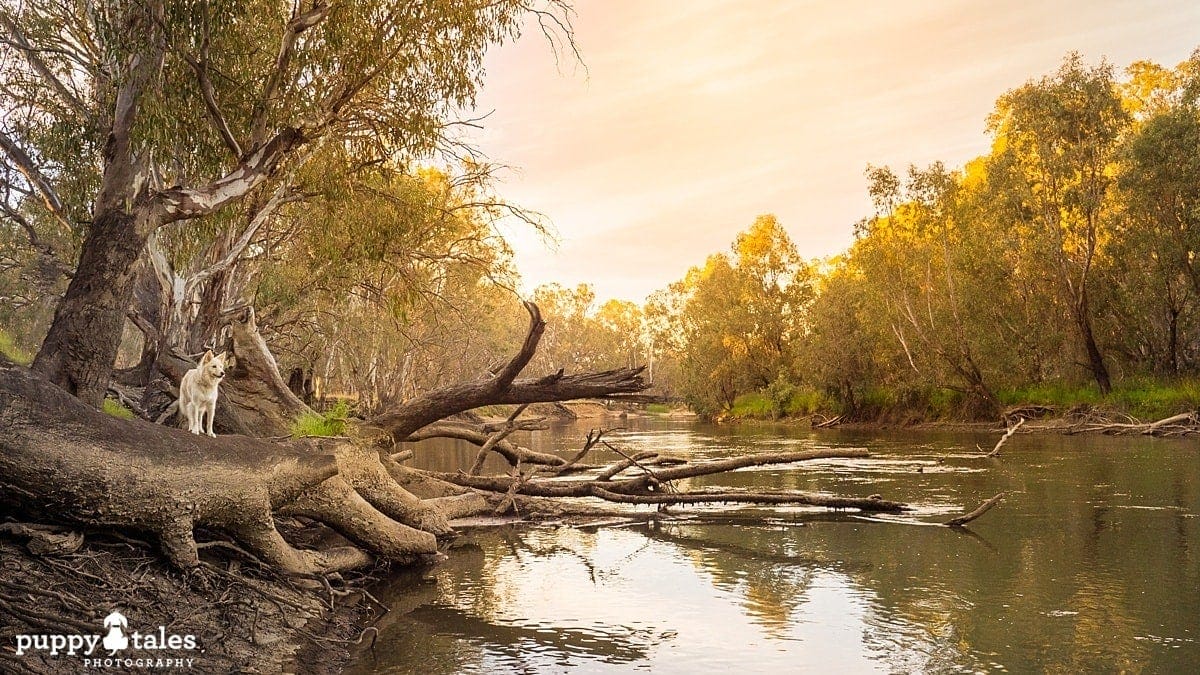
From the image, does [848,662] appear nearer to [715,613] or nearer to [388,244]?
[715,613]

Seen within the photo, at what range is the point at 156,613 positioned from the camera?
6312 mm

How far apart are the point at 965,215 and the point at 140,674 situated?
3656cm

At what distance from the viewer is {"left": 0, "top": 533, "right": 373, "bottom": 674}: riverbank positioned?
5.62m

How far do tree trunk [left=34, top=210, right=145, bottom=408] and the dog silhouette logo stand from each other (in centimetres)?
243

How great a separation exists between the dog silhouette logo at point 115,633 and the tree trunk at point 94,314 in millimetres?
2429

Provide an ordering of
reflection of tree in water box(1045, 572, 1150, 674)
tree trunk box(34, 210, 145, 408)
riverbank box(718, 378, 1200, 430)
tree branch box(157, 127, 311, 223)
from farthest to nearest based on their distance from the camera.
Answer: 1. riverbank box(718, 378, 1200, 430)
2. tree branch box(157, 127, 311, 223)
3. tree trunk box(34, 210, 145, 408)
4. reflection of tree in water box(1045, 572, 1150, 674)

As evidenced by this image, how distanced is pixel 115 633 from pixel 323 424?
206 inches

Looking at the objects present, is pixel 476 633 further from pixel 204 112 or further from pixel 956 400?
pixel 956 400

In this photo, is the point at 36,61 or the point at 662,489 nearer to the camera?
the point at 662,489

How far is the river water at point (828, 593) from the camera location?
22.7ft

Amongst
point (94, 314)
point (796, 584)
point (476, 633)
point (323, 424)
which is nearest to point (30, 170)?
point (323, 424)

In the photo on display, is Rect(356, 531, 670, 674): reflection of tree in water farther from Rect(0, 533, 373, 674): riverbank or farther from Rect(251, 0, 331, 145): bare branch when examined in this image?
Rect(251, 0, 331, 145): bare branch

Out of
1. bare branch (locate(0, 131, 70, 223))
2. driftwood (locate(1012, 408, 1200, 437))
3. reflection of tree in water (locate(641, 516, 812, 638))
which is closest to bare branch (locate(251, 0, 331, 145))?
bare branch (locate(0, 131, 70, 223))

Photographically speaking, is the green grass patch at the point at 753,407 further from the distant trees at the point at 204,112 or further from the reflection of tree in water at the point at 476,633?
the reflection of tree in water at the point at 476,633
